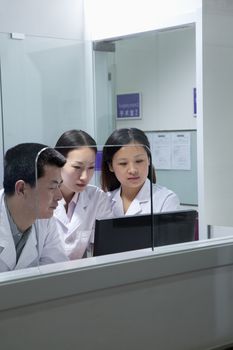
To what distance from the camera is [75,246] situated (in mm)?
2006

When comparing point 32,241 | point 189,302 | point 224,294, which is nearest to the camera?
point 32,241

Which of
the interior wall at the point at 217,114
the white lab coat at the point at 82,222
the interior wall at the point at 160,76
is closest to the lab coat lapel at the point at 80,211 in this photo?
the white lab coat at the point at 82,222

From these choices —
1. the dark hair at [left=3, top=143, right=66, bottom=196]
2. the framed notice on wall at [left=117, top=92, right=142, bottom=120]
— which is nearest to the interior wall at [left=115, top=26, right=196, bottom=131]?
the framed notice on wall at [left=117, top=92, right=142, bottom=120]

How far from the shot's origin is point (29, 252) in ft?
6.06

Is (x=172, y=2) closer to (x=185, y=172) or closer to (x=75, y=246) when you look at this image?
(x=185, y=172)

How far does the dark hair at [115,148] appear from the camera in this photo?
6.66 feet

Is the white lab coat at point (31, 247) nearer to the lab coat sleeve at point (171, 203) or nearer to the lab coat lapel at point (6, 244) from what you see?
the lab coat lapel at point (6, 244)

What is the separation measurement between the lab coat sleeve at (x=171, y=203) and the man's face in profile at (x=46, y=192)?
495 mm

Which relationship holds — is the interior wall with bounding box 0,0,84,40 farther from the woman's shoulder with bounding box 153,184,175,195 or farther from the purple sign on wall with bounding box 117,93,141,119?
the woman's shoulder with bounding box 153,184,175,195

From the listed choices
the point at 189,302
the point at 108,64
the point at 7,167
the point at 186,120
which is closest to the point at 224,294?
the point at 189,302

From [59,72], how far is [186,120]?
0.95 m

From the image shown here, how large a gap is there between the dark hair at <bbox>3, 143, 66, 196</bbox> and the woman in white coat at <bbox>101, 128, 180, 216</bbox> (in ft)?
Answer: 0.79

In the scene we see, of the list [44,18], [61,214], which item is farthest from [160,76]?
[61,214]

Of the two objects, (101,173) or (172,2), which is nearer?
(101,173)
